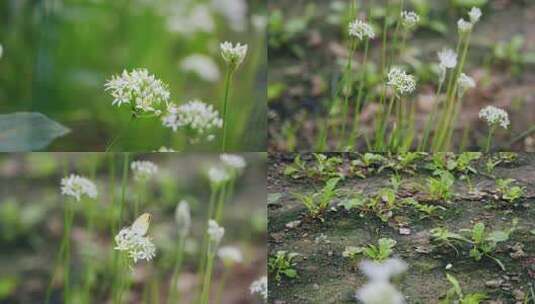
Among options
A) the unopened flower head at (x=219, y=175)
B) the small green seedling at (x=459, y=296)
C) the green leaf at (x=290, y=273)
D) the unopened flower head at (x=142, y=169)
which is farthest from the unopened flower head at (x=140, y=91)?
the small green seedling at (x=459, y=296)

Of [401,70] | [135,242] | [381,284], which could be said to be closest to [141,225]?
[135,242]

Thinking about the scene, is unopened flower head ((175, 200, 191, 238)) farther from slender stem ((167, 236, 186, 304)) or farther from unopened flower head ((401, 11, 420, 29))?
unopened flower head ((401, 11, 420, 29))

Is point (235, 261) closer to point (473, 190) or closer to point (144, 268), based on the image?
point (144, 268)

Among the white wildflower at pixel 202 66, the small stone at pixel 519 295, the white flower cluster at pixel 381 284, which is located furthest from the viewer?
the white wildflower at pixel 202 66

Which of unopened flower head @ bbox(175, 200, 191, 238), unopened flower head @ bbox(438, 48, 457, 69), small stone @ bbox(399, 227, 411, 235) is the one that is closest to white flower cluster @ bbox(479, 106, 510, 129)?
unopened flower head @ bbox(438, 48, 457, 69)

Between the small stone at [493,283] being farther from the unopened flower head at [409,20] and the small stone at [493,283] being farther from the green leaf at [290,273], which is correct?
the unopened flower head at [409,20]

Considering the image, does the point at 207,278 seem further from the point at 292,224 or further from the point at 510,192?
the point at 510,192

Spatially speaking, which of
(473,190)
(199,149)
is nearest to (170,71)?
(199,149)
